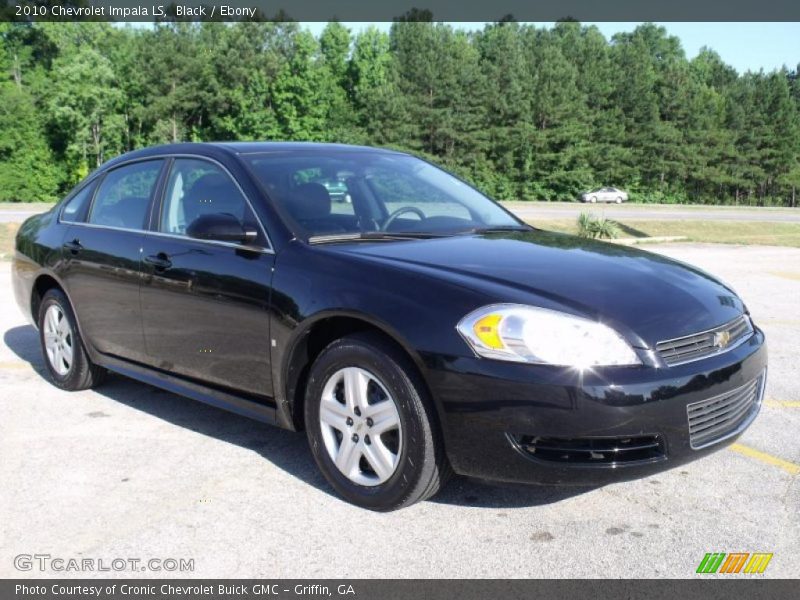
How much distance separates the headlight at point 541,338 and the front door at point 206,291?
1.16 meters

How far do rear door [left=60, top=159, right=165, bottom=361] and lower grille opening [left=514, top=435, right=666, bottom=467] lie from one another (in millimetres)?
2531

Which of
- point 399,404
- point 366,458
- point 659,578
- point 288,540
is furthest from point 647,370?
point 288,540

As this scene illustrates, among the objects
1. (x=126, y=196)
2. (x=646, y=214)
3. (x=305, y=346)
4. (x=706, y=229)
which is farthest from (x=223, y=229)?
(x=646, y=214)

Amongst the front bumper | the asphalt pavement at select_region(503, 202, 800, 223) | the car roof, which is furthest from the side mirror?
the asphalt pavement at select_region(503, 202, 800, 223)

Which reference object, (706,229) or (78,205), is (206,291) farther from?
(706,229)

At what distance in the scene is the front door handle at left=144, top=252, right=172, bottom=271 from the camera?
4539mm

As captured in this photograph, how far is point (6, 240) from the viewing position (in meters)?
18.6

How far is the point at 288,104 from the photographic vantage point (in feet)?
192

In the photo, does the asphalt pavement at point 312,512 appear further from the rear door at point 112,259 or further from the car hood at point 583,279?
the car hood at point 583,279

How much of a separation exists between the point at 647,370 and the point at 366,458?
1238mm

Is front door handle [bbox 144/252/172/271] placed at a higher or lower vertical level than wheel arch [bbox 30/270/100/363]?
higher

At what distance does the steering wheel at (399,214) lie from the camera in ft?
14.5

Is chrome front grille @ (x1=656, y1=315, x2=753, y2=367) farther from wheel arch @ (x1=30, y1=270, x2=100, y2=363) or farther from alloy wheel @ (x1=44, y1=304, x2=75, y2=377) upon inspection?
alloy wheel @ (x1=44, y1=304, x2=75, y2=377)

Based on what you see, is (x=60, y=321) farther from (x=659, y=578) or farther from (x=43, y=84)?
(x=43, y=84)
